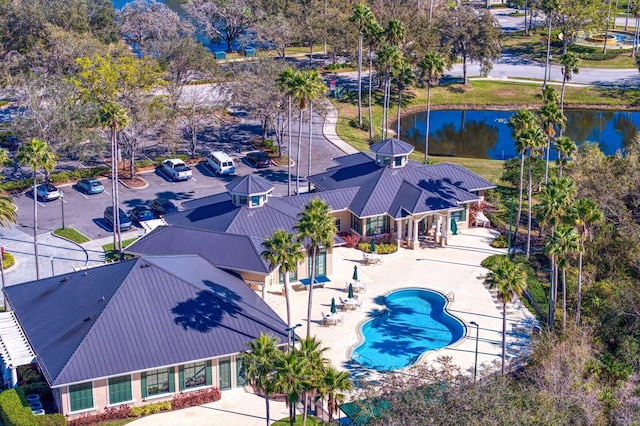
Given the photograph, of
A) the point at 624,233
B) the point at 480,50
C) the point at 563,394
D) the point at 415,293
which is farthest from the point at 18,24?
the point at 563,394

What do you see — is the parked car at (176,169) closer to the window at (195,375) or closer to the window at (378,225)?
the window at (378,225)

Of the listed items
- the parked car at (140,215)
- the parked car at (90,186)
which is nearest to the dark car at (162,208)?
the parked car at (140,215)

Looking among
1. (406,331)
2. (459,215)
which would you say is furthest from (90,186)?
(406,331)

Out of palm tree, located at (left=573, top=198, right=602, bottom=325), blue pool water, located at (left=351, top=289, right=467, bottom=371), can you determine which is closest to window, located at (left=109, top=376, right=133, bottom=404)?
blue pool water, located at (left=351, top=289, right=467, bottom=371)

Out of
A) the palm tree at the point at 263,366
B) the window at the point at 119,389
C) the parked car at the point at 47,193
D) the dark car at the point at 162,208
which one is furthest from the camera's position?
the parked car at the point at 47,193

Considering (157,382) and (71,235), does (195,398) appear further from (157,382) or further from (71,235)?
(71,235)

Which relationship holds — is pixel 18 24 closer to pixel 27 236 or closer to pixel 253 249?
pixel 27 236
